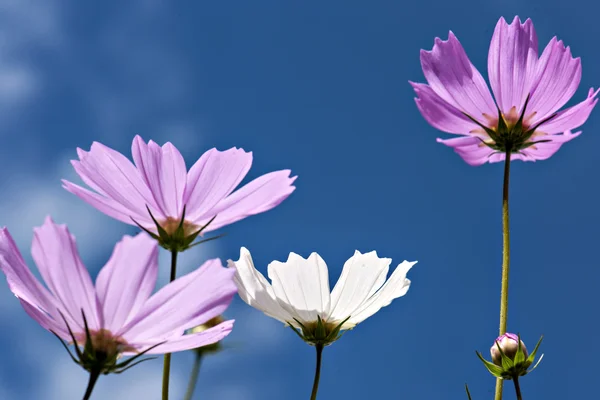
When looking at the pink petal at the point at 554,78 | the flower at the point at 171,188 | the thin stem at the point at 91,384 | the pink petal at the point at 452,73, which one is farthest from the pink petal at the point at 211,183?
the pink petal at the point at 554,78

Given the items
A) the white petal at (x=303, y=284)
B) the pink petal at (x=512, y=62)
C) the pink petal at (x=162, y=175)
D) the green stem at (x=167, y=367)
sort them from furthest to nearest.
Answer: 1. the pink petal at (x=512, y=62)
2. the white petal at (x=303, y=284)
3. the pink petal at (x=162, y=175)
4. the green stem at (x=167, y=367)

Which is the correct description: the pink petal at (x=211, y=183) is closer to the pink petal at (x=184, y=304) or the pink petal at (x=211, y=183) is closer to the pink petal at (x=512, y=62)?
the pink petal at (x=184, y=304)

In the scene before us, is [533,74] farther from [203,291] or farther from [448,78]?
[203,291]

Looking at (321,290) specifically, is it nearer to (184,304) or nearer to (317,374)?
(317,374)

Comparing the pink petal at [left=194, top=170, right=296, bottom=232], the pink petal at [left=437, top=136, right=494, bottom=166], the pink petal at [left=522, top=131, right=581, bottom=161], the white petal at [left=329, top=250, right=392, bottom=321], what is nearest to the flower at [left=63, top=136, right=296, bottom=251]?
the pink petal at [left=194, top=170, right=296, bottom=232]

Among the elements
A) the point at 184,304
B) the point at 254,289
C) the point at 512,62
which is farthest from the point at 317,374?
the point at 512,62

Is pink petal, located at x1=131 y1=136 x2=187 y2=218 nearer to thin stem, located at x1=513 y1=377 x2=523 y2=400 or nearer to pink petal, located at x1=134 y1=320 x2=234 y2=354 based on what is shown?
pink petal, located at x1=134 y1=320 x2=234 y2=354
